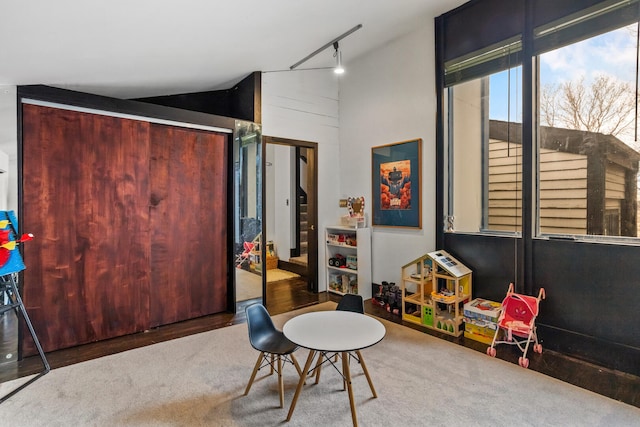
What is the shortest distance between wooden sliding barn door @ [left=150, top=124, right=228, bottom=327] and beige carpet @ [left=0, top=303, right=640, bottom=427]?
81 centimetres

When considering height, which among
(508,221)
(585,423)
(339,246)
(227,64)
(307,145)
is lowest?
(585,423)

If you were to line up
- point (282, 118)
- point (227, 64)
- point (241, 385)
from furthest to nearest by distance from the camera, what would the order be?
1. point (282, 118)
2. point (227, 64)
3. point (241, 385)

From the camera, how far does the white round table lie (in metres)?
1.81

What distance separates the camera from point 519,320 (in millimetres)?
2848

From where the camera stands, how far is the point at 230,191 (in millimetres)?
3867

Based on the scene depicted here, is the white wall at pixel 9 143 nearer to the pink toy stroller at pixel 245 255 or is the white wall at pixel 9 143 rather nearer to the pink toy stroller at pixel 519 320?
the pink toy stroller at pixel 245 255

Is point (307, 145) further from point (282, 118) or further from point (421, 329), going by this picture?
point (421, 329)

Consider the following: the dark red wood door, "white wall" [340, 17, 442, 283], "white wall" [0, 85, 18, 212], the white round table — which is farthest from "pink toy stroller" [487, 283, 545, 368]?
"white wall" [0, 85, 18, 212]

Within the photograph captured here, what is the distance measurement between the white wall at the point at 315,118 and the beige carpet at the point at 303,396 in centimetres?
234

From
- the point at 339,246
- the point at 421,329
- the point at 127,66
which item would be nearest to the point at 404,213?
the point at 339,246

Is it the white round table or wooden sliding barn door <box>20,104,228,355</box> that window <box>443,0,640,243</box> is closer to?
the white round table

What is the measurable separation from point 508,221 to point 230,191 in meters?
2.96

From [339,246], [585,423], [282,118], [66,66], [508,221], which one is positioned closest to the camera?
[585,423]

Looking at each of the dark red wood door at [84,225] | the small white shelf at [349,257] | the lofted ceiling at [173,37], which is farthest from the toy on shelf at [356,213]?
the dark red wood door at [84,225]
